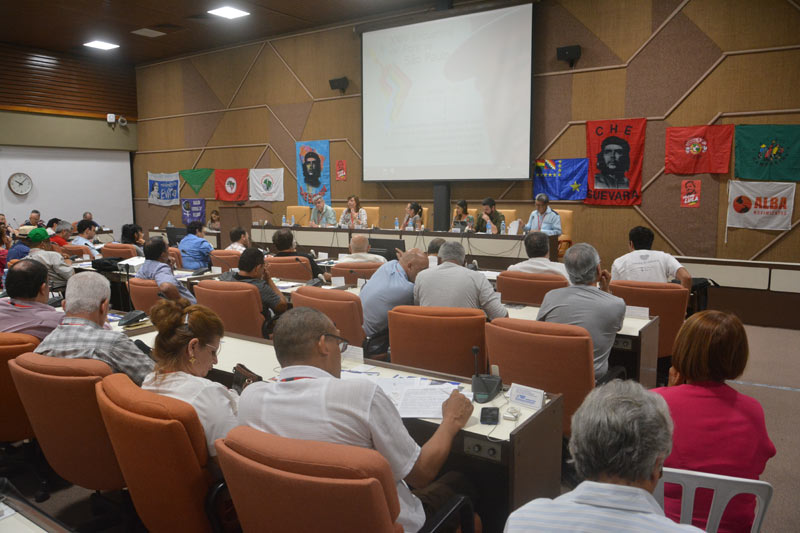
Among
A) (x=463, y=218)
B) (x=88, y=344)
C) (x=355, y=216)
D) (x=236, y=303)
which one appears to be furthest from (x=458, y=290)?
(x=355, y=216)

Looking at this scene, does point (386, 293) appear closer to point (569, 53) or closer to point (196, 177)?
point (569, 53)

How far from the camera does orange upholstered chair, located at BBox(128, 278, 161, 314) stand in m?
4.22

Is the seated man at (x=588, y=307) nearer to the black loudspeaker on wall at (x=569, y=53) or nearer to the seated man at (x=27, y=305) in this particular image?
the seated man at (x=27, y=305)

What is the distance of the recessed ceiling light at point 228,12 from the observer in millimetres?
9305

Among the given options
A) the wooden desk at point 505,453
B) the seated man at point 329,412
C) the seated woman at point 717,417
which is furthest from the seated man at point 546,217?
the seated man at point 329,412

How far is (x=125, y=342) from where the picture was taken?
238 cm

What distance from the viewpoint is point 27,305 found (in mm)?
2938

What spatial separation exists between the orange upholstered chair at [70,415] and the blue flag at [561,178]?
719 cm

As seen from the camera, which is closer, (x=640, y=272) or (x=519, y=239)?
(x=640, y=272)

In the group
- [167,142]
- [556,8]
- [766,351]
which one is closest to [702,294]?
[766,351]

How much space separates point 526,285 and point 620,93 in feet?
15.8

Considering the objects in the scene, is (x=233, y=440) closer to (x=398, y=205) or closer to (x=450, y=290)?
(x=450, y=290)

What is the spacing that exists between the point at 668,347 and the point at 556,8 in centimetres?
586

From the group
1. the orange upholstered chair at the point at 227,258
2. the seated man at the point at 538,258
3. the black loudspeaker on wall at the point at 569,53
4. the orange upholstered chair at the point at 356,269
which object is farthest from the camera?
the black loudspeaker on wall at the point at 569,53
